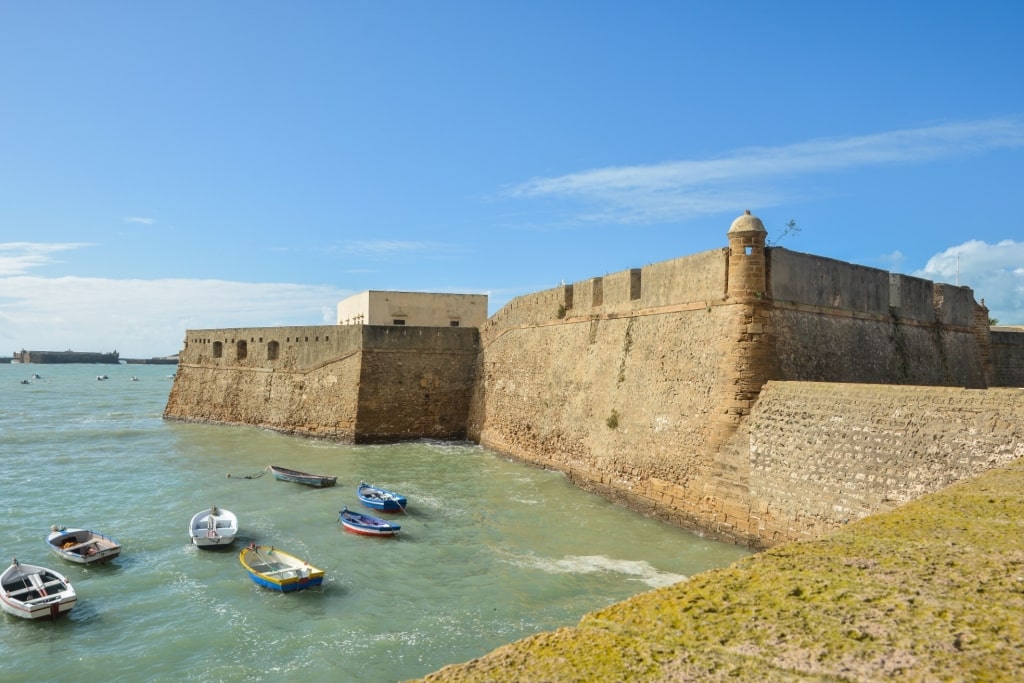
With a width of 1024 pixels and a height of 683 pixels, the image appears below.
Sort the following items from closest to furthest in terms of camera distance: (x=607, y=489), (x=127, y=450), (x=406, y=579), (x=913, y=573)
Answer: (x=913, y=573) < (x=406, y=579) < (x=607, y=489) < (x=127, y=450)

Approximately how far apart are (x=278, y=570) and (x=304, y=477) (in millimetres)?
7226

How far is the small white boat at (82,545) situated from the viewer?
1159 cm

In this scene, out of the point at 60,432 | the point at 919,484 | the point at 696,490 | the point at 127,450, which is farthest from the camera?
the point at 60,432

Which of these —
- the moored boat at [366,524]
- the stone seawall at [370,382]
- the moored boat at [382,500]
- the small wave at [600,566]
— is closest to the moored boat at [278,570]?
the moored boat at [366,524]

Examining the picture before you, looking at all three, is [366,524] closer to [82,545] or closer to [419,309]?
[82,545]

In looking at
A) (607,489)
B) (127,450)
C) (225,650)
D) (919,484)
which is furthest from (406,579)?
(127,450)

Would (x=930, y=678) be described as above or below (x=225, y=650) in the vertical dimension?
above

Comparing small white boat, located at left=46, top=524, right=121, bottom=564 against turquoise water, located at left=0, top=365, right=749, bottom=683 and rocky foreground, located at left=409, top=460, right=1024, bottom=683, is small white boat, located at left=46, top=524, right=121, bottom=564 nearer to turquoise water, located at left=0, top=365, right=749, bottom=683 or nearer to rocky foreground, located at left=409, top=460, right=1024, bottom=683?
turquoise water, located at left=0, top=365, right=749, bottom=683

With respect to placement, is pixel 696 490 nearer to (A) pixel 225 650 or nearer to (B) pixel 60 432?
(A) pixel 225 650

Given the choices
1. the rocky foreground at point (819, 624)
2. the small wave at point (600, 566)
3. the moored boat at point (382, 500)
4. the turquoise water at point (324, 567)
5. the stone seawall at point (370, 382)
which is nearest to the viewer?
the rocky foreground at point (819, 624)

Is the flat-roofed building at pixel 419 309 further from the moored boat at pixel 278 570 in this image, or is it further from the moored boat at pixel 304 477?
the moored boat at pixel 278 570

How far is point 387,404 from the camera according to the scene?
24.8 meters

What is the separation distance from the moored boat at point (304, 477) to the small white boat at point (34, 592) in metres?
7.54

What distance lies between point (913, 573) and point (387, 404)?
22.5 m
